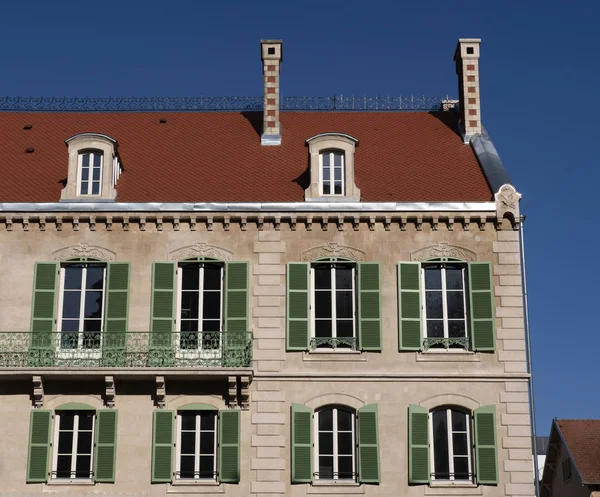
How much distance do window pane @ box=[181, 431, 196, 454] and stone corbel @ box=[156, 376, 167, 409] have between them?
0.87 metres

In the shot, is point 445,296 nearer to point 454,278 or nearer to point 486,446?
point 454,278

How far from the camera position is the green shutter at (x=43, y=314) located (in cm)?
2597

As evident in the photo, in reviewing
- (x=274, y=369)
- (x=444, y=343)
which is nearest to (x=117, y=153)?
(x=274, y=369)

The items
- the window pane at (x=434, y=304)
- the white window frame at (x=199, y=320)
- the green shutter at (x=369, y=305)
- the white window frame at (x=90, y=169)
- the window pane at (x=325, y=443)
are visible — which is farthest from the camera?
the white window frame at (x=90, y=169)

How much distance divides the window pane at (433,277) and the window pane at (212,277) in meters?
5.30

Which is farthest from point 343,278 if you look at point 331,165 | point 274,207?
point 331,165

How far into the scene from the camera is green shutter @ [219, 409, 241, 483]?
25.4m

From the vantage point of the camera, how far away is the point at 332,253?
2727 cm

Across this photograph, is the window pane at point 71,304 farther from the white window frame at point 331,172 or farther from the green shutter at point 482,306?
the green shutter at point 482,306

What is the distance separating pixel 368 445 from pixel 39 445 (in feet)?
25.9

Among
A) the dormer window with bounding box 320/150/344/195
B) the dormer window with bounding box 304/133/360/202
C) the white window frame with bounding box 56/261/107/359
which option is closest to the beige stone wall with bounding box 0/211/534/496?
the white window frame with bounding box 56/261/107/359

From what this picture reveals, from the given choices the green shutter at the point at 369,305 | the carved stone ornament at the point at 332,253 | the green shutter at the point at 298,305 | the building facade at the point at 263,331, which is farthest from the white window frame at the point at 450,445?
the carved stone ornament at the point at 332,253

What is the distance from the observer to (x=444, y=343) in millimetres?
26625

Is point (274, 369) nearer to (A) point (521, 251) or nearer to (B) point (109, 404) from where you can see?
(B) point (109, 404)
